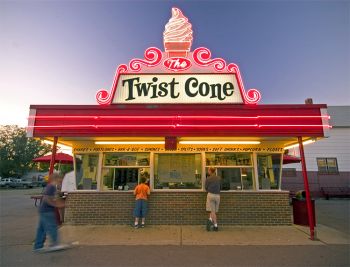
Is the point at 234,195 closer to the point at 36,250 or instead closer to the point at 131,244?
the point at 131,244

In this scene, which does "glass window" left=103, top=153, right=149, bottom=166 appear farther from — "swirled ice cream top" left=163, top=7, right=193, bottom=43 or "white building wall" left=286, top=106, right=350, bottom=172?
"white building wall" left=286, top=106, right=350, bottom=172

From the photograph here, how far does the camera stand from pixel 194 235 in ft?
→ 26.3

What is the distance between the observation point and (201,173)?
32.9 feet

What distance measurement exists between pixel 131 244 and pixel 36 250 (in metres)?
2.28

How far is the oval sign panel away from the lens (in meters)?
9.95

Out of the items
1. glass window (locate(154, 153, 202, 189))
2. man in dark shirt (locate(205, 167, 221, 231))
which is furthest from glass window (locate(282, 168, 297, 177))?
man in dark shirt (locate(205, 167, 221, 231))

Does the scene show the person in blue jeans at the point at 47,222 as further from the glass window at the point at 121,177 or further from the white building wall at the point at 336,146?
the white building wall at the point at 336,146

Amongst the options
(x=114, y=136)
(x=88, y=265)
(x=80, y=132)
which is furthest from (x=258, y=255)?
(x=80, y=132)

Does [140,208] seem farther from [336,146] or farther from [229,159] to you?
[336,146]

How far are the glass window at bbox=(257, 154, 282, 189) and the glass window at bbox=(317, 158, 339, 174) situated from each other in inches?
631

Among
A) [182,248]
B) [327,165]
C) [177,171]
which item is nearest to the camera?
[182,248]

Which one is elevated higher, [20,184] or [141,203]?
[20,184]

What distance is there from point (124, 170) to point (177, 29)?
5.87 meters

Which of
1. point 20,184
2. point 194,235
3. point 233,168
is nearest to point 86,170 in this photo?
point 194,235
